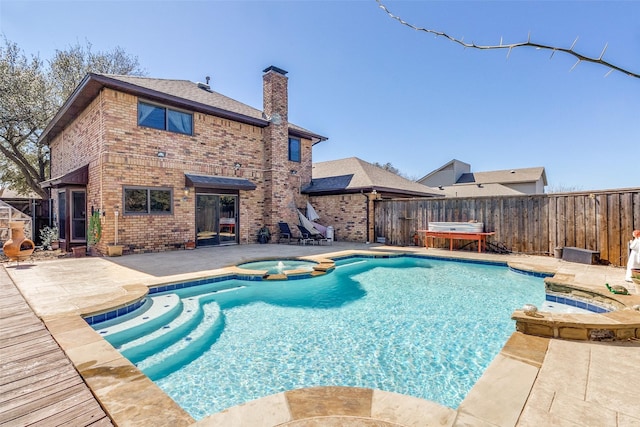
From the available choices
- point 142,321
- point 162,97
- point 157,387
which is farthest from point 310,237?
point 157,387

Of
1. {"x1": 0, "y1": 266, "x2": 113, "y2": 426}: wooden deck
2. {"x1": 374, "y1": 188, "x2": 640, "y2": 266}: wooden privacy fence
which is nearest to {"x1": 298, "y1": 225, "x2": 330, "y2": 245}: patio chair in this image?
{"x1": 374, "y1": 188, "x2": 640, "y2": 266}: wooden privacy fence

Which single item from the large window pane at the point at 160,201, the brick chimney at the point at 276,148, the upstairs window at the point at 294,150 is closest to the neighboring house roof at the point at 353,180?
the upstairs window at the point at 294,150

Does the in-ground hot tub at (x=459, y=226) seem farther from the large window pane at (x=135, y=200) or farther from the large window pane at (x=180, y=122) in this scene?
the large window pane at (x=135, y=200)

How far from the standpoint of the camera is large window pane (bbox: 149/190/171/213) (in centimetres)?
1024

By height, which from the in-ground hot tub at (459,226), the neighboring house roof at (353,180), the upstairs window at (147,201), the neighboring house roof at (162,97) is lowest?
the in-ground hot tub at (459,226)

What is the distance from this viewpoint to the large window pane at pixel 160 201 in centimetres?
1024

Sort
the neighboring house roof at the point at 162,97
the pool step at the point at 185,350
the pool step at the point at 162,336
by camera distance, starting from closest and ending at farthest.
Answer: the pool step at the point at 185,350
the pool step at the point at 162,336
the neighboring house roof at the point at 162,97

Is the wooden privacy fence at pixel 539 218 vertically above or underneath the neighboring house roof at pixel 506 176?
underneath

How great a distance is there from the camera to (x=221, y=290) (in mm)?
6383

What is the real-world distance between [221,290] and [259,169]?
812 centimetres

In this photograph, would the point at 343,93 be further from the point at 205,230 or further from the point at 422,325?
the point at 422,325

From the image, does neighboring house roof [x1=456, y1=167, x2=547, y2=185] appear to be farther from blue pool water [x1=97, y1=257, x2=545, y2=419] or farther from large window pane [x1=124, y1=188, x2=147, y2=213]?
large window pane [x1=124, y1=188, x2=147, y2=213]

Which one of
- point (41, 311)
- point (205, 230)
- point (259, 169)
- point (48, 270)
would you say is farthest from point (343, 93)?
point (41, 311)

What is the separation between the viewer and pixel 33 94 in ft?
50.8
